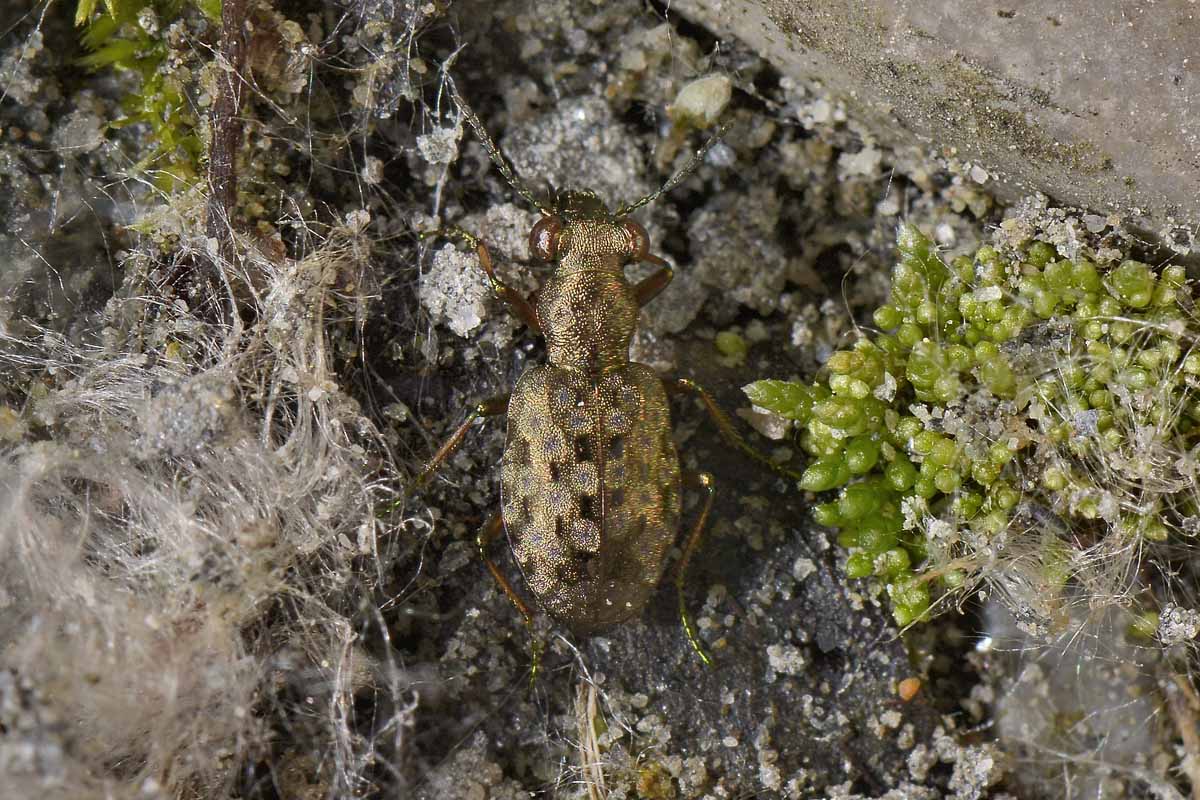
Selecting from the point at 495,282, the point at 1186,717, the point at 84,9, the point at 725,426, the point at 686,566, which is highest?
A: the point at 84,9

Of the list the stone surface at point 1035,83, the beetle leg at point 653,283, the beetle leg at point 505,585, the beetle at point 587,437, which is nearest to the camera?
the stone surface at point 1035,83

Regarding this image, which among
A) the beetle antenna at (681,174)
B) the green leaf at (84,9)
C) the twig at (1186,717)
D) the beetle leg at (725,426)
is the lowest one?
the twig at (1186,717)

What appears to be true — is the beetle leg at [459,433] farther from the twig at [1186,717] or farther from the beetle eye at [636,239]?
the twig at [1186,717]

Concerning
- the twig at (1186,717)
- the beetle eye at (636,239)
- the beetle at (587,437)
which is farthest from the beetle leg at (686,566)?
the twig at (1186,717)

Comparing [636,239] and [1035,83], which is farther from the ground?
[1035,83]

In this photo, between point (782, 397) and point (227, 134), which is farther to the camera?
point (782, 397)

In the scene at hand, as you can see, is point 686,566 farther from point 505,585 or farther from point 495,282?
point 495,282

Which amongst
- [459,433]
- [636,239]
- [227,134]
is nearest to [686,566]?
[459,433]

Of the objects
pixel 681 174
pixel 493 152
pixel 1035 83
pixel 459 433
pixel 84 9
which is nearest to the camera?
pixel 1035 83
